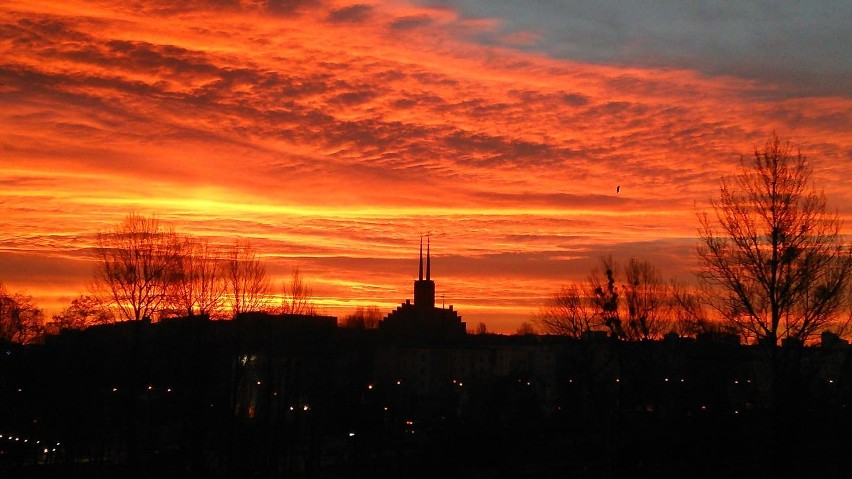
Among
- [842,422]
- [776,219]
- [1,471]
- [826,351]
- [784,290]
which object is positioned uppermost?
[776,219]

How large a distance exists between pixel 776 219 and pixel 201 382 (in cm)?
2878

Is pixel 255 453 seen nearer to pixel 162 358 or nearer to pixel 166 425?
pixel 162 358

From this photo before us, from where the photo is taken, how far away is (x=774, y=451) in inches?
941

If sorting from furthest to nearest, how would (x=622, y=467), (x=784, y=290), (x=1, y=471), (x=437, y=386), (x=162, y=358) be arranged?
(x=437, y=386), (x=162, y=358), (x=1, y=471), (x=622, y=467), (x=784, y=290)

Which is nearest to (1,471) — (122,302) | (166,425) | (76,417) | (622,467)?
Answer: (76,417)

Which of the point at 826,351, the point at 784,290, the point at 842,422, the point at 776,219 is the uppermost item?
the point at 776,219

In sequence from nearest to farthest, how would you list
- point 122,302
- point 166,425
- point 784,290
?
point 784,290 → point 122,302 → point 166,425

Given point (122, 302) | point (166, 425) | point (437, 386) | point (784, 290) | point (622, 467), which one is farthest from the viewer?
point (437, 386)

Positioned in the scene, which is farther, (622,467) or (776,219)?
(622,467)

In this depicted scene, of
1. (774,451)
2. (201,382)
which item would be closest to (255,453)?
(201,382)

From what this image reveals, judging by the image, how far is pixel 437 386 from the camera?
401 ft

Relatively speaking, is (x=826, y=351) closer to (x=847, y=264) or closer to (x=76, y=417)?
(x=847, y=264)

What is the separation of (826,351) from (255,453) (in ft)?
94.5

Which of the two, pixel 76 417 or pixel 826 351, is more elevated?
pixel 826 351
